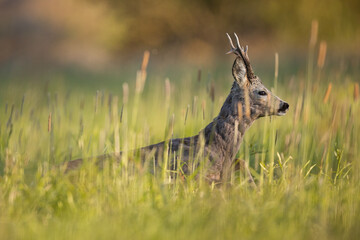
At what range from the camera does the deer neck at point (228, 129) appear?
16.2 ft

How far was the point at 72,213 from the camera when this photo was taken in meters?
3.44

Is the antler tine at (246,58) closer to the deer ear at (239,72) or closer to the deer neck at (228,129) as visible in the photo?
the deer ear at (239,72)

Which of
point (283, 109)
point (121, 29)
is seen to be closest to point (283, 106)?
point (283, 109)

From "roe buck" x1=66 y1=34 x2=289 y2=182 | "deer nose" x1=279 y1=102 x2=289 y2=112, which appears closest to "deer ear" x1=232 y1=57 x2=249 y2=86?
"roe buck" x1=66 y1=34 x2=289 y2=182

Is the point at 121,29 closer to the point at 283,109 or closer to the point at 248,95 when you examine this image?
the point at 248,95

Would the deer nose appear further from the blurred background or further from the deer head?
the blurred background

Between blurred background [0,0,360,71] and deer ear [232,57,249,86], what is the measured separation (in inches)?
369

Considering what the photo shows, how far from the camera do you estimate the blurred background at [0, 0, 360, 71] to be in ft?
51.0

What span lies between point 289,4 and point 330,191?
1072 cm

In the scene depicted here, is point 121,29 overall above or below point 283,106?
above

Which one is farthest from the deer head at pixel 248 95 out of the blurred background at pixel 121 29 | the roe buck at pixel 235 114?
the blurred background at pixel 121 29

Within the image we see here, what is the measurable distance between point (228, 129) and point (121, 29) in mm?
12954

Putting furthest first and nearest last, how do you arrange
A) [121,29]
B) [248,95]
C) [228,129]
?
1. [121,29]
2. [248,95]
3. [228,129]

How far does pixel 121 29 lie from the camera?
17.4m
